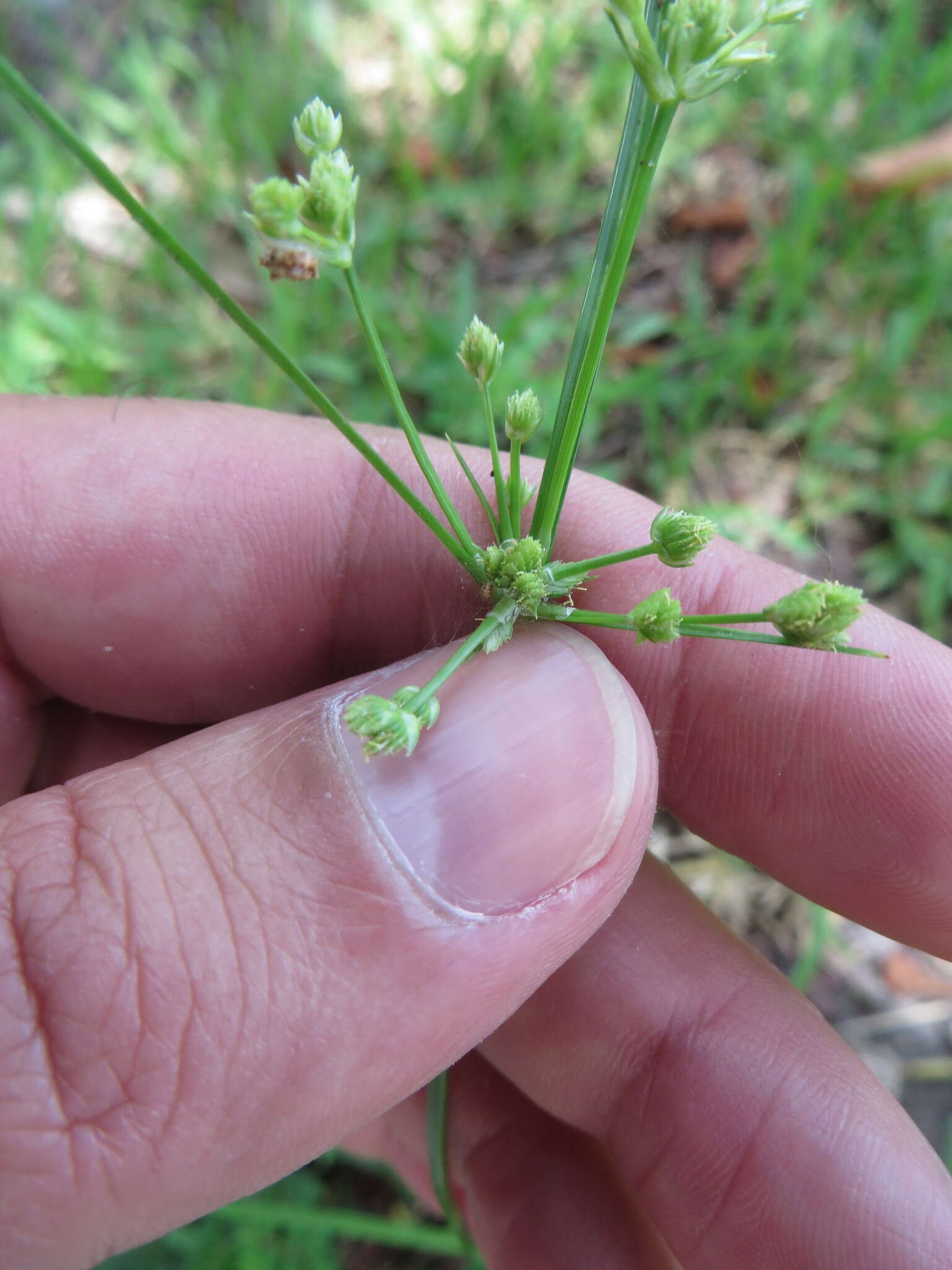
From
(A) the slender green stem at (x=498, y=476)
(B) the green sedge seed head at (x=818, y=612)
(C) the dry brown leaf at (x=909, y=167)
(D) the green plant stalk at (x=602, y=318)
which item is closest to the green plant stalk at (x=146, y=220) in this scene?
(A) the slender green stem at (x=498, y=476)

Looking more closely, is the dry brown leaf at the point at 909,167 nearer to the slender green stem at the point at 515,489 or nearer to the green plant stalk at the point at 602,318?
the green plant stalk at the point at 602,318

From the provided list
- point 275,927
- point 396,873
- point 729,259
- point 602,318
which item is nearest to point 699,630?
point 602,318

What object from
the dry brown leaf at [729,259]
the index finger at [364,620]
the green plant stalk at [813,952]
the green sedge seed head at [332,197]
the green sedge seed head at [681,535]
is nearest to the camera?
the green sedge seed head at [332,197]

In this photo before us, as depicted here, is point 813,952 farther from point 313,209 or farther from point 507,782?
point 313,209

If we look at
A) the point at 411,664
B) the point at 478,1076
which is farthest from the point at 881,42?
the point at 478,1076

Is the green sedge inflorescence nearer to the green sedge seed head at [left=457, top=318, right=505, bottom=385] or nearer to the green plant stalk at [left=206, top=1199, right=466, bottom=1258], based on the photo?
the green sedge seed head at [left=457, top=318, right=505, bottom=385]

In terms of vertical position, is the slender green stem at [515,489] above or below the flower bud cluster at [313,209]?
below
